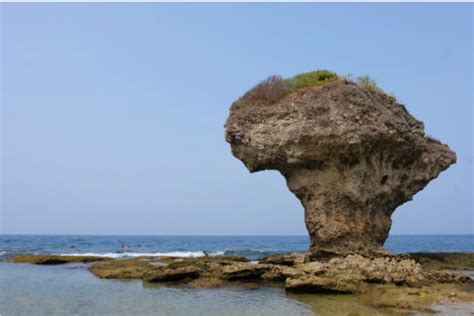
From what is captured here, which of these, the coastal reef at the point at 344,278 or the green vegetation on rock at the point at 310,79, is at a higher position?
the green vegetation on rock at the point at 310,79

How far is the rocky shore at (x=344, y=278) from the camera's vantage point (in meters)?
15.7

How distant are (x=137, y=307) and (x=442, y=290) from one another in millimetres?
10775

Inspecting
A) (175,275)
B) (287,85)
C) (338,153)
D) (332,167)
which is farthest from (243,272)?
(287,85)

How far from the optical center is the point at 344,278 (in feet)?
57.0

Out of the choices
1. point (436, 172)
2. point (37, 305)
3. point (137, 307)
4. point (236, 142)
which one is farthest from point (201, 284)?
point (436, 172)

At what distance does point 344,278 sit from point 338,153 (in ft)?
21.0

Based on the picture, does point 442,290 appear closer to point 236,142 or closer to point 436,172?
point 436,172

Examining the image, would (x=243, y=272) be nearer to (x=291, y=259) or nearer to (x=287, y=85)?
(x=291, y=259)

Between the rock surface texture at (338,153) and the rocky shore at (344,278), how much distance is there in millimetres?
1795

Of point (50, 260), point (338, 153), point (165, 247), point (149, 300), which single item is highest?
point (338, 153)

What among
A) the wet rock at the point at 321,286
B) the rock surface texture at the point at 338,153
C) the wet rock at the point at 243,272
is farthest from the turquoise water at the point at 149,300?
the rock surface texture at the point at 338,153

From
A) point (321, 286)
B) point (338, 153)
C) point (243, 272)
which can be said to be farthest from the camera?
point (338, 153)

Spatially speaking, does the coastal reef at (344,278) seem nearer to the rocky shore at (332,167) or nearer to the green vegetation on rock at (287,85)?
the rocky shore at (332,167)

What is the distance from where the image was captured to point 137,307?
48.0 ft
